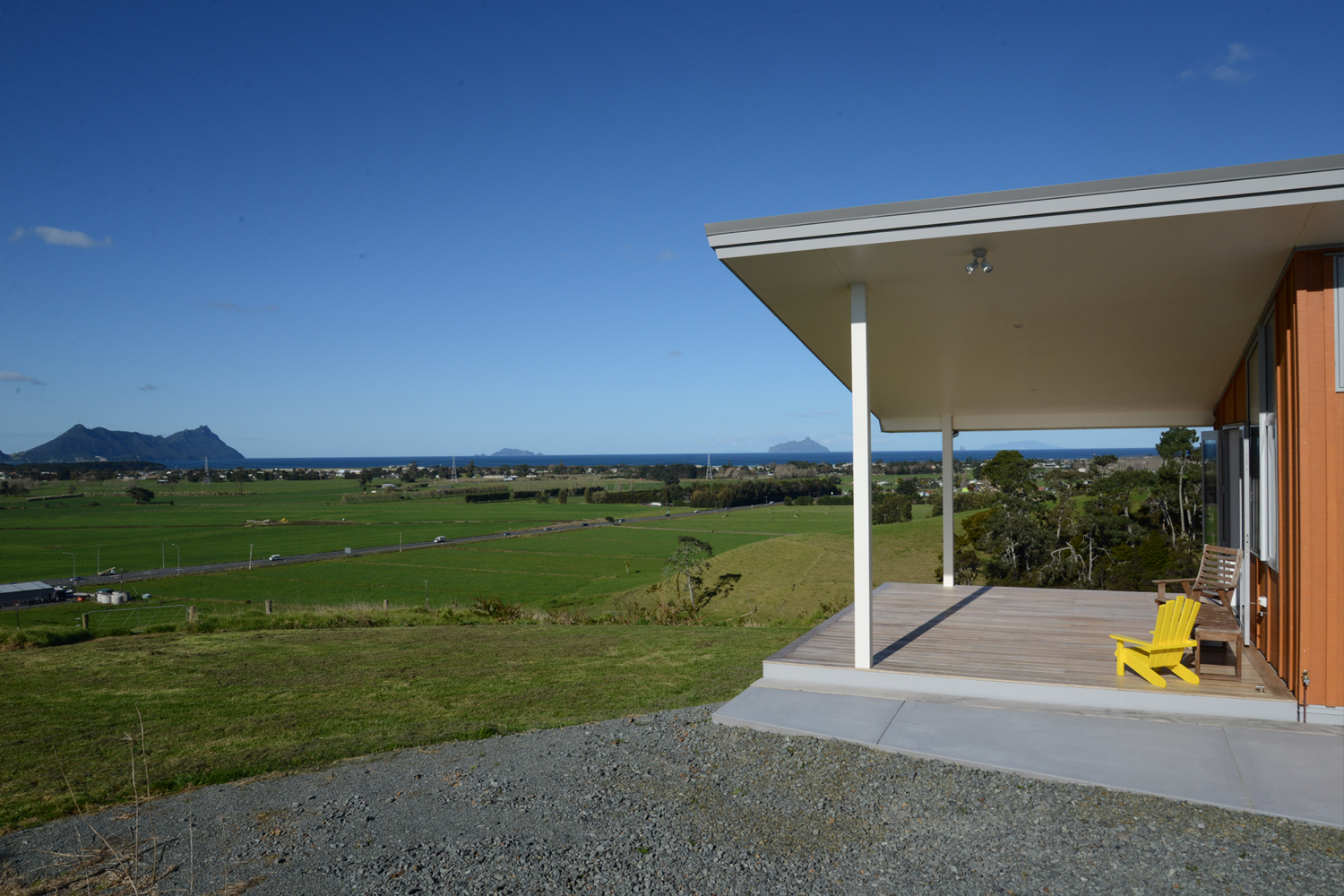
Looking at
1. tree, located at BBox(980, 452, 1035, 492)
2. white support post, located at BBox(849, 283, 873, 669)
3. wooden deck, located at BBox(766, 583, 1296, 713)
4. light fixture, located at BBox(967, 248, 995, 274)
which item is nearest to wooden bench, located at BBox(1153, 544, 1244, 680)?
wooden deck, located at BBox(766, 583, 1296, 713)

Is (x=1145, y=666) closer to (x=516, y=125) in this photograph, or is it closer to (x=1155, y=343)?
(x=1155, y=343)

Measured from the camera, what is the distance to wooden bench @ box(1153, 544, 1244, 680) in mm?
4594

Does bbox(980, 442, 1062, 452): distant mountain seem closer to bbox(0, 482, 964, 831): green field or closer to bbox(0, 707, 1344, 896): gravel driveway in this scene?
bbox(0, 482, 964, 831): green field

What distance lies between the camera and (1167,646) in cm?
458

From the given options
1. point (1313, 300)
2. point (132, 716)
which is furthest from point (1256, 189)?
point (132, 716)

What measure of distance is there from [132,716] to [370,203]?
18006mm

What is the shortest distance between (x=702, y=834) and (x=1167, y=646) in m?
3.33

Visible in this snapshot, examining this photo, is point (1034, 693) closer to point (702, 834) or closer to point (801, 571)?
point (702, 834)

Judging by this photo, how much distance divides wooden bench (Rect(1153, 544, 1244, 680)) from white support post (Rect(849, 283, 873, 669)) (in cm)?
204

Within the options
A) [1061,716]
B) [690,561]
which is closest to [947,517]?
[1061,716]

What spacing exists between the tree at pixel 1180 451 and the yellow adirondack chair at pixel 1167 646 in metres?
25.6

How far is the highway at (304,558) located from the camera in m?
56.6

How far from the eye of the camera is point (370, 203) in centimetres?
2214

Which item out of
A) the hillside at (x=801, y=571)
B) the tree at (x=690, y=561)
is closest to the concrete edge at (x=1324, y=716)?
the hillside at (x=801, y=571)
